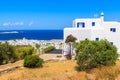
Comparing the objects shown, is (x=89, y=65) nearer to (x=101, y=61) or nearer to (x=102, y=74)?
(x=101, y=61)

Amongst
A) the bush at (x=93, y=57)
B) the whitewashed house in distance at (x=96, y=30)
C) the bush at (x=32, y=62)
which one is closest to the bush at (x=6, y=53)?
the bush at (x=32, y=62)

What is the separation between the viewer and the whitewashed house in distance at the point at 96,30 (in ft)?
102

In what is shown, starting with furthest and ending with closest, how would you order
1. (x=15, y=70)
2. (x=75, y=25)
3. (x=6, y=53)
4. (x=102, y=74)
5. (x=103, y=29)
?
1. (x=75, y=25)
2. (x=103, y=29)
3. (x=6, y=53)
4. (x=15, y=70)
5. (x=102, y=74)

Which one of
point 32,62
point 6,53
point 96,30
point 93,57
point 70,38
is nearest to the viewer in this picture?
point 93,57

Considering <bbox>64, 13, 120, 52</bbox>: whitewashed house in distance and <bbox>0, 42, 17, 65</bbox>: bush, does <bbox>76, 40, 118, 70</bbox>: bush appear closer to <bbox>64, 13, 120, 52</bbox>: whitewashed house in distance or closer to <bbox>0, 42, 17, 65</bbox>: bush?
<bbox>64, 13, 120, 52</bbox>: whitewashed house in distance

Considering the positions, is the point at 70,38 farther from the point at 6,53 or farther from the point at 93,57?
the point at 93,57

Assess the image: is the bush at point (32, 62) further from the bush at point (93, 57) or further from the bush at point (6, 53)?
the bush at point (6, 53)

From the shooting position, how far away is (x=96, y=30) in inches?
1233

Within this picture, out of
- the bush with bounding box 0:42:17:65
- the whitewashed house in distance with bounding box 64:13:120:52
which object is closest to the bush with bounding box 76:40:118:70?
the whitewashed house in distance with bounding box 64:13:120:52

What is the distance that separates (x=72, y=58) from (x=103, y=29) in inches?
225

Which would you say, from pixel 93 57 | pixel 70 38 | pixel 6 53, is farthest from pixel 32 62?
pixel 70 38

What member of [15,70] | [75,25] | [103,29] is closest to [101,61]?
[15,70]

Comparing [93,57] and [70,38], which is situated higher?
[70,38]

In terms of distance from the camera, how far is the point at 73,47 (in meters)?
31.3
